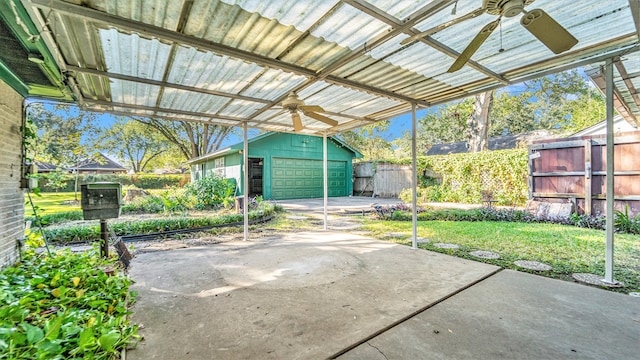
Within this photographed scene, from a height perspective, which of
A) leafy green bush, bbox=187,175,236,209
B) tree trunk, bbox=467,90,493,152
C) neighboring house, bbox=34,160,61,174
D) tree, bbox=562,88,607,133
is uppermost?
tree, bbox=562,88,607,133

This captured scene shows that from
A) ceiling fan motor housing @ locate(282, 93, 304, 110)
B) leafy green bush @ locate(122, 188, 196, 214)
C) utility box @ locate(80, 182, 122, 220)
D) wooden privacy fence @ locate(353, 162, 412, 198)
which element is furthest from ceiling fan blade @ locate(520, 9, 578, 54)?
wooden privacy fence @ locate(353, 162, 412, 198)

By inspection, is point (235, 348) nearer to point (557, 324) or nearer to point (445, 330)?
point (445, 330)

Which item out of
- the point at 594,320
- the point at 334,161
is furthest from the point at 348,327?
the point at 334,161

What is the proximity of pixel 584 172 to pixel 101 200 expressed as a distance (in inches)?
372

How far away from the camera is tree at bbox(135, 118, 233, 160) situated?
62.8 feet

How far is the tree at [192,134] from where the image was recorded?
19.1m

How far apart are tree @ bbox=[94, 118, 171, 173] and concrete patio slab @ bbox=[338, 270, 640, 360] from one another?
20.0 metres

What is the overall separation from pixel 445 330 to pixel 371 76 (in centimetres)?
281

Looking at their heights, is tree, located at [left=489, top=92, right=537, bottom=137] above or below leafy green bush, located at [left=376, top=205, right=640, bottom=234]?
above

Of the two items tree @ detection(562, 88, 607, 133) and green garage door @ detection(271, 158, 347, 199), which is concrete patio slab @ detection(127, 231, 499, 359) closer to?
green garage door @ detection(271, 158, 347, 199)

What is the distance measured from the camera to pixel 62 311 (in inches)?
78.8

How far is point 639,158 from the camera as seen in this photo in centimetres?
561

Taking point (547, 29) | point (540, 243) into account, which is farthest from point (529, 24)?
point (540, 243)

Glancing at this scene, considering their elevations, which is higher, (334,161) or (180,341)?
(334,161)
